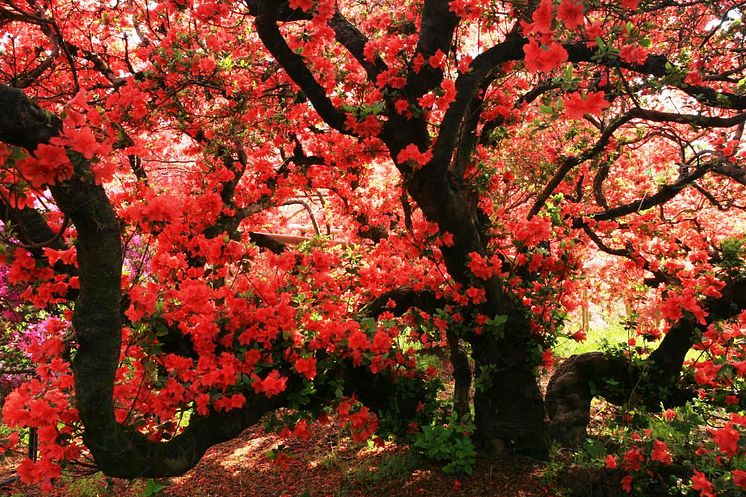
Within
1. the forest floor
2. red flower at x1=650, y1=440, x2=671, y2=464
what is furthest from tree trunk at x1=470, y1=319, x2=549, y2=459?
red flower at x1=650, y1=440, x2=671, y2=464

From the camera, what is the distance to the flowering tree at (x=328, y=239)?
2.28 metres

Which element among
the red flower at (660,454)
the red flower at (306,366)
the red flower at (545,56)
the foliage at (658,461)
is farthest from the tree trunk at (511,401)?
the red flower at (545,56)

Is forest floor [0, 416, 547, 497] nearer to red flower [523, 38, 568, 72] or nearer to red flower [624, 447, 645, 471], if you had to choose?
red flower [624, 447, 645, 471]

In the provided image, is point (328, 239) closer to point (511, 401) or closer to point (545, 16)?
point (511, 401)

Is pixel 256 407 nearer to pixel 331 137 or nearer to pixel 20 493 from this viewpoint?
pixel 331 137

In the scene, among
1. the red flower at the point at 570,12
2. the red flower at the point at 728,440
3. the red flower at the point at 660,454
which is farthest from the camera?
the red flower at the point at 660,454

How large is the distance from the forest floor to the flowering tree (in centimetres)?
53

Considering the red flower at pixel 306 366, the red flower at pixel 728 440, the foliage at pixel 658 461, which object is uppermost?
the red flower at pixel 306 366

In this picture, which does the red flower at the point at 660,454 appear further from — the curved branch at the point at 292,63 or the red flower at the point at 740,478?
the curved branch at the point at 292,63

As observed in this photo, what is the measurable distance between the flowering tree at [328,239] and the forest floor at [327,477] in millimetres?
534

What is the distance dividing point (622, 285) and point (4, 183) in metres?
8.71

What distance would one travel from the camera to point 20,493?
506cm

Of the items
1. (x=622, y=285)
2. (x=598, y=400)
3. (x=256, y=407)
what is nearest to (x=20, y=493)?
(x=256, y=407)

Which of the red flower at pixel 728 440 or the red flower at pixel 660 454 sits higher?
the red flower at pixel 728 440
